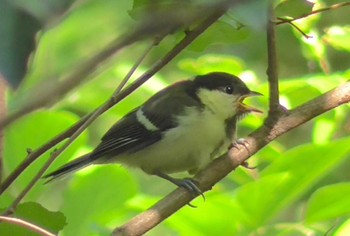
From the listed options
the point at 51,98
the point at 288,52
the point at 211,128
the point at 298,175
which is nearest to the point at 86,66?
the point at 51,98

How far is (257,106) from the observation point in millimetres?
1316

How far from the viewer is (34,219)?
0.81m

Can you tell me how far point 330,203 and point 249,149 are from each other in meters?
0.12

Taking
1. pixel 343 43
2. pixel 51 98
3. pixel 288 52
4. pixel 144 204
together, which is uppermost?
pixel 51 98

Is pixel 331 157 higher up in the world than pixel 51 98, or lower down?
lower down

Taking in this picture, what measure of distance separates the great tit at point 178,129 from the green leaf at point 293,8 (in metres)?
0.63

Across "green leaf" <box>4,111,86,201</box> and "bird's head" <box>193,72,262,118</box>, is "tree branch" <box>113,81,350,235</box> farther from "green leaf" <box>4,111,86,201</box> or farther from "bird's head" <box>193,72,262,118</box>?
"bird's head" <box>193,72,262,118</box>

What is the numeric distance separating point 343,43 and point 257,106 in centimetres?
20

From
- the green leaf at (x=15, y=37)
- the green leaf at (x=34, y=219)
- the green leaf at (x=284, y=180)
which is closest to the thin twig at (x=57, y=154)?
the green leaf at (x=34, y=219)

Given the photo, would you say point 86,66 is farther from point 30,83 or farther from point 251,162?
point 30,83

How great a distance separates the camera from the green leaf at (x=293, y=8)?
0.83m

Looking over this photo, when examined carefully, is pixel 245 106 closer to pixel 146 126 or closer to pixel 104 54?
pixel 146 126

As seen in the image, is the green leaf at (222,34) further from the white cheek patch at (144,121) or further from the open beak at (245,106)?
the white cheek patch at (144,121)

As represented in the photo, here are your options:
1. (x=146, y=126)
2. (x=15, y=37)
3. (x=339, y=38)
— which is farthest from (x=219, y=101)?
(x=15, y=37)
